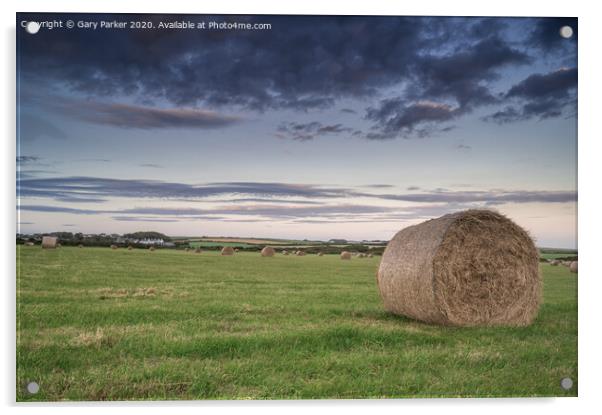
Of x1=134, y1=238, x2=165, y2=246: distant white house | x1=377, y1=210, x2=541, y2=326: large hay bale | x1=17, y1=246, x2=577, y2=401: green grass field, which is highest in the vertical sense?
x1=134, y1=238, x2=165, y2=246: distant white house

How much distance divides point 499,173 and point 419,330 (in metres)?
2.28

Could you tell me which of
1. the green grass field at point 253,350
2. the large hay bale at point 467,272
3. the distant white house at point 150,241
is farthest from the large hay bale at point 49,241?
the large hay bale at point 467,272

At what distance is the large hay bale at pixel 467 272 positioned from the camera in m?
7.69

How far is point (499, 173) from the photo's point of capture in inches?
254

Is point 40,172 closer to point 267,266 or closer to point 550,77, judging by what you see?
point 550,77

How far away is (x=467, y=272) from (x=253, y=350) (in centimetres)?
352

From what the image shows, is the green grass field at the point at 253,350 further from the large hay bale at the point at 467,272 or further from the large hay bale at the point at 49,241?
the large hay bale at the point at 467,272

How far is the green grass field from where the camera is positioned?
5.49 metres

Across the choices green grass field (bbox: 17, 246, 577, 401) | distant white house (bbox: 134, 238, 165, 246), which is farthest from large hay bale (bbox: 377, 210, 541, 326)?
distant white house (bbox: 134, 238, 165, 246)

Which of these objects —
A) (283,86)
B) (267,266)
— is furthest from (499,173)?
(267,266)

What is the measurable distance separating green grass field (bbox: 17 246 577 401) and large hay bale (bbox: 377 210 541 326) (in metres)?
0.27

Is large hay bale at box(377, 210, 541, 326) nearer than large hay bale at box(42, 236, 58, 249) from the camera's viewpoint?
No

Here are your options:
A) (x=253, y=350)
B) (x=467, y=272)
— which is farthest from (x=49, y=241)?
(x=467, y=272)

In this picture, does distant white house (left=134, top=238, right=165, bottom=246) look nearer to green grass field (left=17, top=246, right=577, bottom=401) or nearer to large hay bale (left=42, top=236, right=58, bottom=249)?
green grass field (left=17, top=246, right=577, bottom=401)
